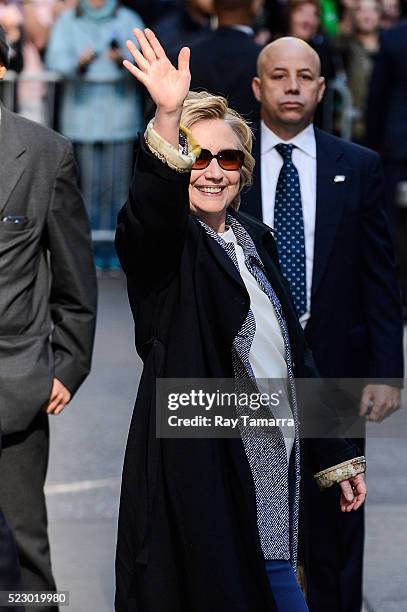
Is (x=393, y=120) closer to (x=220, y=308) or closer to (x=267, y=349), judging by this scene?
(x=267, y=349)

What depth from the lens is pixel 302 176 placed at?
486cm

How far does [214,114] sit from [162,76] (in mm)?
435

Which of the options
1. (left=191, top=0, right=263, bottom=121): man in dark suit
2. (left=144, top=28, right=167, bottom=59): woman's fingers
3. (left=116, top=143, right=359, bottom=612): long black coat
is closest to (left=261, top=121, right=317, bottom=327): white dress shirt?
(left=191, top=0, right=263, bottom=121): man in dark suit

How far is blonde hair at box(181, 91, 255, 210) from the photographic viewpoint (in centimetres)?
360

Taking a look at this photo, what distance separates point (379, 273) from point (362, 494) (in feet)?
3.97

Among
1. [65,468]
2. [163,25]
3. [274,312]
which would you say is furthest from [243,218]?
[163,25]

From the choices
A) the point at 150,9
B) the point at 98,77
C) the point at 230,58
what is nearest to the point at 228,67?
the point at 230,58

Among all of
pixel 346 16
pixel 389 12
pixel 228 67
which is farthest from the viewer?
pixel 389 12

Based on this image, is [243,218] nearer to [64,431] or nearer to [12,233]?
[12,233]

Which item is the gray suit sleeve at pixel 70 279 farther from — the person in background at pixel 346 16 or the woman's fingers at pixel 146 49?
the person in background at pixel 346 16

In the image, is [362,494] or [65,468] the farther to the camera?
[65,468]

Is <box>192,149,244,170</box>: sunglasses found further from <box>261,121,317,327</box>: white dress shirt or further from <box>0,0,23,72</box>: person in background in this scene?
<box>0,0,23,72</box>: person in background

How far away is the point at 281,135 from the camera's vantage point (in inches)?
193

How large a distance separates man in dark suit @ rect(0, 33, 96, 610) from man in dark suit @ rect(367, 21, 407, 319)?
18.2 feet
